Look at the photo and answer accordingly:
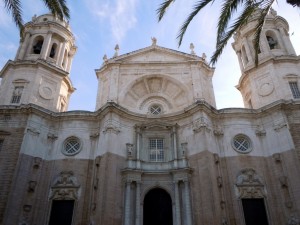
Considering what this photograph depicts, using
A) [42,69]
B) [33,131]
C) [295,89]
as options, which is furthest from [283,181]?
[42,69]

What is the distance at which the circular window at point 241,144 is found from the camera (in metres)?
23.0

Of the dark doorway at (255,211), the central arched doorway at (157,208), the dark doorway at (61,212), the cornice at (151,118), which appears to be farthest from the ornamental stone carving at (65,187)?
the dark doorway at (255,211)

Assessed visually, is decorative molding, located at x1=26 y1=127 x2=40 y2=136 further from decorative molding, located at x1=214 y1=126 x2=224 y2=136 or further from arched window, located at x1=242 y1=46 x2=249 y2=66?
arched window, located at x1=242 y1=46 x2=249 y2=66

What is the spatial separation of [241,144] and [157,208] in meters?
8.67

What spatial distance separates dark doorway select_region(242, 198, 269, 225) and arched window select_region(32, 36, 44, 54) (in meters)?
24.3

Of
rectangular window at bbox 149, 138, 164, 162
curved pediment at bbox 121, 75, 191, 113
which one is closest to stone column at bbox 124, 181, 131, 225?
rectangular window at bbox 149, 138, 164, 162

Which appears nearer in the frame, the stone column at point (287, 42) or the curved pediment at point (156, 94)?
the curved pediment at point (156, 94)

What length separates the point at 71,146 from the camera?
23.6m

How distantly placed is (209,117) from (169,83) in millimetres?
5894

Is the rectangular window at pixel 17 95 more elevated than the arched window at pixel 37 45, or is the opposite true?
the arched window at pixel 37 45

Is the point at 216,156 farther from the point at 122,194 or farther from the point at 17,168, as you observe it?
the point at 17,168

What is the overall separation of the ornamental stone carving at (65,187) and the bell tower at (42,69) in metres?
6.88

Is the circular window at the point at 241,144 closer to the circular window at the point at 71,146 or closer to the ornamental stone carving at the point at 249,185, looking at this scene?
the ornamental stone carving at the point at 249,185

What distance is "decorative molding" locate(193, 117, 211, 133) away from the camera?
22250mm
